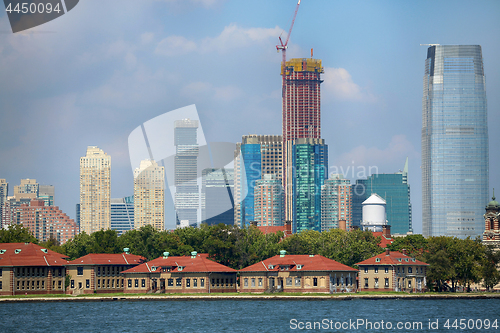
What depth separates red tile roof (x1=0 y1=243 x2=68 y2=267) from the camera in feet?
354

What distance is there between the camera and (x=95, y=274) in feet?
362

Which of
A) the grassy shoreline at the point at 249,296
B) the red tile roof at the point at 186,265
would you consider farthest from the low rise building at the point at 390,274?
the red tile roof at the point at 186,265

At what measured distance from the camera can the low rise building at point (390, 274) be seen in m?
107

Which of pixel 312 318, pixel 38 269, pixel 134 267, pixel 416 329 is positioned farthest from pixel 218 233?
pixel 416 329

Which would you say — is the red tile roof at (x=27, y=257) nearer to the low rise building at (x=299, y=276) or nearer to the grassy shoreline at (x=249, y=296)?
the grassy shoreline at (x=249, y=296)

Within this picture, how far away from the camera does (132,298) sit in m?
102

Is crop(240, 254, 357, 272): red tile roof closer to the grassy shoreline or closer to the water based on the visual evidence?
the grassy shoreline

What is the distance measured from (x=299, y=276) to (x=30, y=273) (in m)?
36.0

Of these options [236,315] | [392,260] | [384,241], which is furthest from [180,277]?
[384,241]

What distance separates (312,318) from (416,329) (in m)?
10.8

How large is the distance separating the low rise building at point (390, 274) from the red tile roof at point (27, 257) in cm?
4112

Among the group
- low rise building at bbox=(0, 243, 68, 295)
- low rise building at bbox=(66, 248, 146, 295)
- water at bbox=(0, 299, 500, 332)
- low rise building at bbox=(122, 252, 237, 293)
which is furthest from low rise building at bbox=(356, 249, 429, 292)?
low rise building at bbox=(0, 243, 68, 295)

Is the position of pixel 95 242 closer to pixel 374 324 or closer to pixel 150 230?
pixel 150 230

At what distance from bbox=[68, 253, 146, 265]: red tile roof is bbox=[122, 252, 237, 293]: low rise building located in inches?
176
